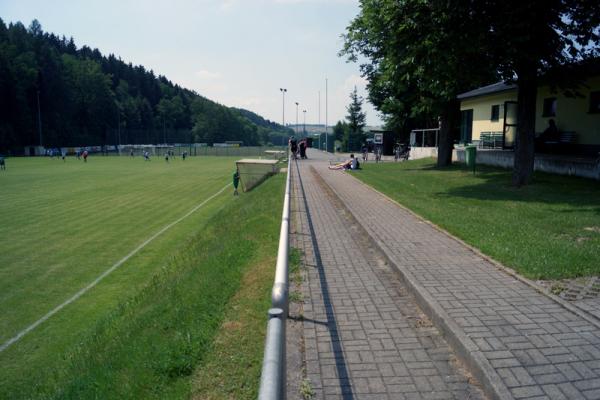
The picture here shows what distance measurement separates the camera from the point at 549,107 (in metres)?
23.9

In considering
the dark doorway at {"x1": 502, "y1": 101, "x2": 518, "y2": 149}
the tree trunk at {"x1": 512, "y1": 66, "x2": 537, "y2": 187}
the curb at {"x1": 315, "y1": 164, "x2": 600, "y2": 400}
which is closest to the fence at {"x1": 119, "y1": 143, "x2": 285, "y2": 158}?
the dark doorway at {"x1": 502, "y1": 101, "x2": 518, "y2": 149}

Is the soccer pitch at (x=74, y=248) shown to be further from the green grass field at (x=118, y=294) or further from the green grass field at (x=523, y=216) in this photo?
the green grass field at (x=523, y=216)

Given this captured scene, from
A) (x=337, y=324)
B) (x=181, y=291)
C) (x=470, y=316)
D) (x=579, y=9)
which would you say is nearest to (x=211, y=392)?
(x=337, y=324)

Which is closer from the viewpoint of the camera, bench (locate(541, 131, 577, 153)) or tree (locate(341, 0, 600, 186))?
tree (locate(341, 0, 600, 186))

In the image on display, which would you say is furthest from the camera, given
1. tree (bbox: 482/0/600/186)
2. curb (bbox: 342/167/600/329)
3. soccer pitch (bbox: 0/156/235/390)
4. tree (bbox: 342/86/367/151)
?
tree (bbox: 342/86/367/151)

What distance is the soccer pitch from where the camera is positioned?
963 cm

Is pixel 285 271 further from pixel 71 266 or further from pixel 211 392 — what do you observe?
pixel 71 266

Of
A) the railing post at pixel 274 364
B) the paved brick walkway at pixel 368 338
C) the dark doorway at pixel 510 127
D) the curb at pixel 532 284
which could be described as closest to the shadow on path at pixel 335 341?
the paved brick walkway at pixel 368 338

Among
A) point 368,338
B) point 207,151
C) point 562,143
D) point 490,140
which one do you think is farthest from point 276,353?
point 207,151

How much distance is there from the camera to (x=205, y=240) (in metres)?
14.6

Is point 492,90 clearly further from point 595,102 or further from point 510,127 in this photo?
point 595,102

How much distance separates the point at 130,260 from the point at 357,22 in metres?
14.7

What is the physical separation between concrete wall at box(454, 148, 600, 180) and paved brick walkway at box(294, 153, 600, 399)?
12.0 m

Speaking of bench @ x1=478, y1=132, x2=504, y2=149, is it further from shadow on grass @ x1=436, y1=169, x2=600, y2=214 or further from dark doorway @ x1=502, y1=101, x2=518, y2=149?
shadow on grass @ x1=436, y1=169, x2=600, y2=214
